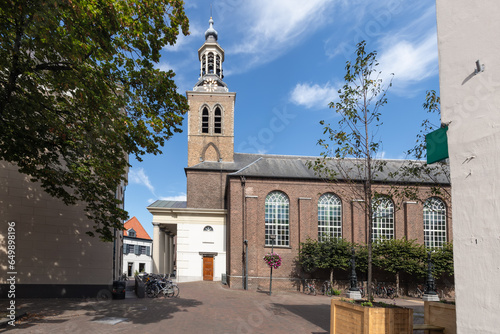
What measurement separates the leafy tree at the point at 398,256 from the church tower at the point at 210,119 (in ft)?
57.5

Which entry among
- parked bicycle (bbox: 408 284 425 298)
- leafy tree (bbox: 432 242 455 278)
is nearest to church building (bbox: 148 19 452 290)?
leafy tree (bbox: 432 242 455 278)

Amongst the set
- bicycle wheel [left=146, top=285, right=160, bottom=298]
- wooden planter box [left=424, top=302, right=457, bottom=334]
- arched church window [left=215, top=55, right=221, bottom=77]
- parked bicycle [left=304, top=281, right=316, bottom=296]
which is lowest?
parked bicycle [left=304, top=281, right=316, bottom=296]

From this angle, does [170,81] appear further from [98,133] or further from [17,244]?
[17,244]

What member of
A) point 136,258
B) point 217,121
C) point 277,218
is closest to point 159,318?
point 277,218

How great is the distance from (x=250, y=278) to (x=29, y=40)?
67.9 ft

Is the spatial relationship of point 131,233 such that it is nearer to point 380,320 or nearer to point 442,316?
point 442,316

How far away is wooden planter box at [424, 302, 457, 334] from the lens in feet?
24.0

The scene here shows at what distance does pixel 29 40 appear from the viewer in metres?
8.29

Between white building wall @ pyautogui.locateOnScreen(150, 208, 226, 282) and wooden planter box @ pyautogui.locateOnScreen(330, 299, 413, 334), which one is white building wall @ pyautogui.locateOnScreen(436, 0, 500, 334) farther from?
white building wall @ pyautogui.locateOnScreen(150, 208, 226, 282)

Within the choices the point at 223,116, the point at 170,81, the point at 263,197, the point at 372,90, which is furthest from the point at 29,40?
the point at 223,116

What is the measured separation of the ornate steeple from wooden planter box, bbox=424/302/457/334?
33.4 m

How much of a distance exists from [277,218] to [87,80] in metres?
20.1

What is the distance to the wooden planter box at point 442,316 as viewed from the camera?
7.33m

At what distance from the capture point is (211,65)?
41.1m
